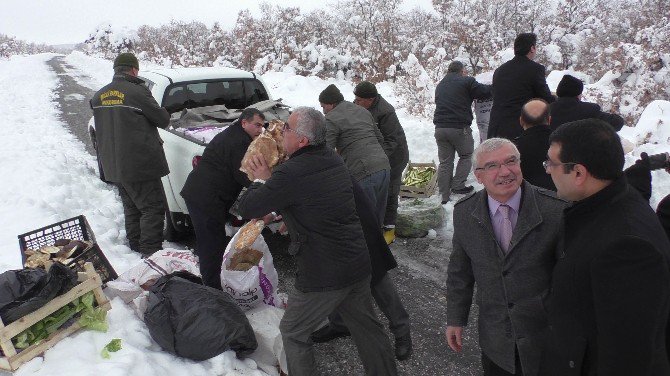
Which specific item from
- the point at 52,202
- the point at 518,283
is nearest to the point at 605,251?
the point at 518,283

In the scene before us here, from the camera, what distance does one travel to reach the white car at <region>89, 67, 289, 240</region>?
5.39 metres

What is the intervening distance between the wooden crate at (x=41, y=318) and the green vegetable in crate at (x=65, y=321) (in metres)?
0.04

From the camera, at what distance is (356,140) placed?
4.85 meters

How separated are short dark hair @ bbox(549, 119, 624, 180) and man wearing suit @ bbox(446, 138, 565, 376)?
1.76 ft

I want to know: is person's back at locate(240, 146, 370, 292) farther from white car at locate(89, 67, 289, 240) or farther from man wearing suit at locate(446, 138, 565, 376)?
white car at locate(89, 67, 289, 240)

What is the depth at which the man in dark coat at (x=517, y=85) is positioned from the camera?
5.19 metres

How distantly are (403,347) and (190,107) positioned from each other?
4.75 meters

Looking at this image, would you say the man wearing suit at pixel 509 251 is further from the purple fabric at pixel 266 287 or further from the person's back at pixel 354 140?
the person's back at pixel 354 140

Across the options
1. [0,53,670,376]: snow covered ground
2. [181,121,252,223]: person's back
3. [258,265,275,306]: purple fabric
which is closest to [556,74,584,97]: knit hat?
[0,53,670,376]: snow covered ground

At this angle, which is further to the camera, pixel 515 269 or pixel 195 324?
pixel 195 324

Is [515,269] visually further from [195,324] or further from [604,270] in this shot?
[195,324]

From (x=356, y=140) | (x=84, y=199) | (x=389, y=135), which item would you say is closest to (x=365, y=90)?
(x=389, y=135)

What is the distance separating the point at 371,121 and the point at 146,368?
3.23 m

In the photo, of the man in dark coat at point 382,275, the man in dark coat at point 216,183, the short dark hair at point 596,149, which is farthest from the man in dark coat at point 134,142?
the short dark hair at point 596,149
